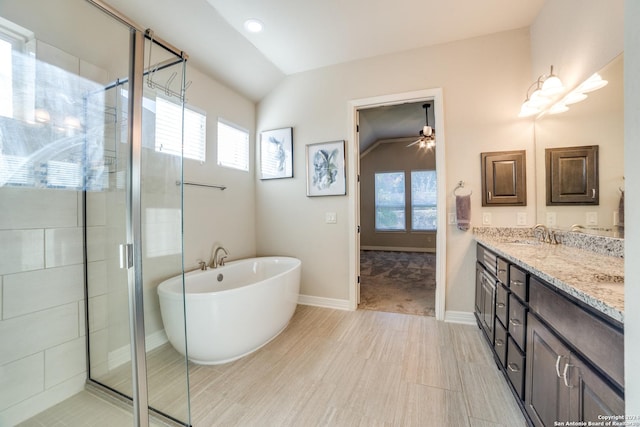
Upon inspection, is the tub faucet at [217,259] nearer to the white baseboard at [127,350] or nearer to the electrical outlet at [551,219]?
the white baseboard at [127,350]

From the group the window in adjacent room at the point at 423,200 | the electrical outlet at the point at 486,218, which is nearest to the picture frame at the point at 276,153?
the electrical outlet at the point at 486,218

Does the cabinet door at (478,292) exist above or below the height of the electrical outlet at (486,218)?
below

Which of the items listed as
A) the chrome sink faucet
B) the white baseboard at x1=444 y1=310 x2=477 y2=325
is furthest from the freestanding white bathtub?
the chrome sink faucet

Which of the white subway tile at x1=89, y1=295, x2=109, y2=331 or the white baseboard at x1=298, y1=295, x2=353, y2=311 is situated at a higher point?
the white subway tile at x1=89, y1=295, x2=109, y2=331

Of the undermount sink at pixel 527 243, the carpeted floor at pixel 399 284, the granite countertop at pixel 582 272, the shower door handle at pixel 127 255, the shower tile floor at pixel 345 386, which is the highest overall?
the shower door handle at pixel 127 255

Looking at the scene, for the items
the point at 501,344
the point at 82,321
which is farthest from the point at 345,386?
the point at 82,321

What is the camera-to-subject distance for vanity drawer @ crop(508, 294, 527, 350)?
4.37 ft

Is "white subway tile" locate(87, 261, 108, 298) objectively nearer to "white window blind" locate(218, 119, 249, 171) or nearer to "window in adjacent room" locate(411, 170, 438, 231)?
"white window blind" locate(218, 119, 249, 171)

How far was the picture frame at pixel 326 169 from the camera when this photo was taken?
2918 mm

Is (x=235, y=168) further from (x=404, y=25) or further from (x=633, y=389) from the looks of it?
(x=633, y=389)

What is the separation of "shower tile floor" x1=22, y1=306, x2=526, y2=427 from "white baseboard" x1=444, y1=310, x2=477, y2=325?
219mm

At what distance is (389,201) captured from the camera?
7.03 m

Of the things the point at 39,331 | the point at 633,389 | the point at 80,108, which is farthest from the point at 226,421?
the point at 80,108

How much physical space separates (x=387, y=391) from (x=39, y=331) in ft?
7.06
